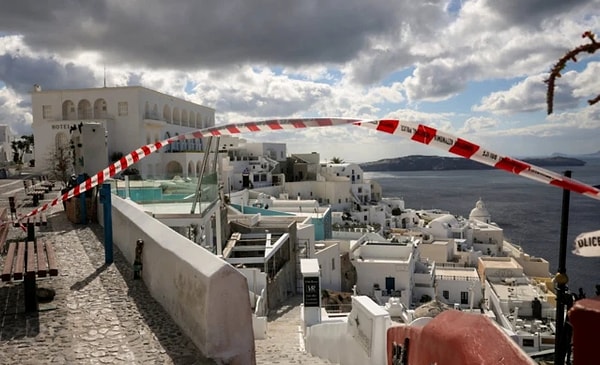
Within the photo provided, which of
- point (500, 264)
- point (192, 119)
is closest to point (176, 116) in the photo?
point (192, 119)

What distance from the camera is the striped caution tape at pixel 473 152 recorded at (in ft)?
12.6

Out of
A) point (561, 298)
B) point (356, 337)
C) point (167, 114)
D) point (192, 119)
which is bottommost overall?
point (356, 337)

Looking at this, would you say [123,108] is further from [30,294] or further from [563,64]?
[563,64]

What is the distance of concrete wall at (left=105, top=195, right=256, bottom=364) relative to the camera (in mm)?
4453

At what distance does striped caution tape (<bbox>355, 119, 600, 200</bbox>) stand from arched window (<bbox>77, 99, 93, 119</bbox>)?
135 feet

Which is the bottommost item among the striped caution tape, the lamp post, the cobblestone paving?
the cobblestone paving

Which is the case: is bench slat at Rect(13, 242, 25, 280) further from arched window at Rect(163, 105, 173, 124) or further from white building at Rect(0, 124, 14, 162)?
white building at Rect(0, 124, 14, 162)

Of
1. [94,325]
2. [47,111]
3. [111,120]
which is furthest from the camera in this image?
[47,111]

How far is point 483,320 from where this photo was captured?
3121 millimetres

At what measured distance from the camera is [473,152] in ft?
13.8

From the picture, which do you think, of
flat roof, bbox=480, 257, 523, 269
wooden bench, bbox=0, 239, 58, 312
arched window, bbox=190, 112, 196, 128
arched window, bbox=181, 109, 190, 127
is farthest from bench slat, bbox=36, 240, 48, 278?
arched window, bbox=190, 112, 196, 128

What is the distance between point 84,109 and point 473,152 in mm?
42236

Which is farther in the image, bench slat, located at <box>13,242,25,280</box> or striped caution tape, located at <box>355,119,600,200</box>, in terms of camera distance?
bench slat, located at <box>13,242,25,280</box>

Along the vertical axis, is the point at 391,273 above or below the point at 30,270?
below
